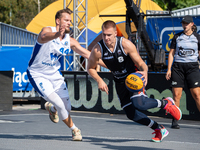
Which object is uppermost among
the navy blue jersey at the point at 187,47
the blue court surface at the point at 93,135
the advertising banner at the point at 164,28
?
the advertising banner at the point at 164,28

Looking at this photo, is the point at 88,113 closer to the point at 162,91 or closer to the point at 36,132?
the point at 162,91

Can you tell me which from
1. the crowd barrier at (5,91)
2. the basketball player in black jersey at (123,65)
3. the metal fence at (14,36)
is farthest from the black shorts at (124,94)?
the metal fence at (14,36)

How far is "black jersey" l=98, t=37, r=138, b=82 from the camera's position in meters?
5.36

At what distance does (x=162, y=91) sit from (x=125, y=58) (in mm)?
4278

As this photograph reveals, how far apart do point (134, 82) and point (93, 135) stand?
75.9 inches

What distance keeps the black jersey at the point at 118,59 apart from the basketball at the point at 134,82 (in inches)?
11.9

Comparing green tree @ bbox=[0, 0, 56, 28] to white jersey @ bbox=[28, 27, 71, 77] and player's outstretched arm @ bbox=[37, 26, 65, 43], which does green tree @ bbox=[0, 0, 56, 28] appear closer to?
white jersey @ bbox=[28, 27, 71, 77]

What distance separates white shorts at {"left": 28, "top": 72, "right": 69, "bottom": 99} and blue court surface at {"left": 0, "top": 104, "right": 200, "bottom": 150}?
0.80m

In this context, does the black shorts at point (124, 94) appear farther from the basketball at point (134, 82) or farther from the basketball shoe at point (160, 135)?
the basketball shoe at point (160, 135)

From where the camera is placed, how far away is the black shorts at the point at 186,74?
7238mm

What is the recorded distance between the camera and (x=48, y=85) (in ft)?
19.2

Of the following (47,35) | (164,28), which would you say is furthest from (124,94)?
(164,28)

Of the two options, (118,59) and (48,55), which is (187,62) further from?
(48,55)

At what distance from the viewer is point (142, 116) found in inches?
221
